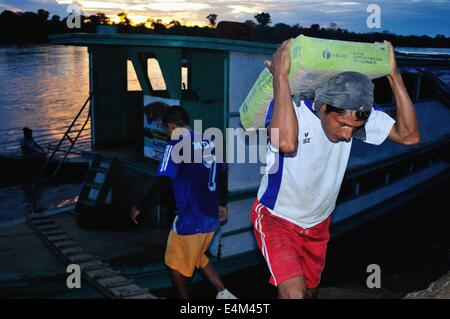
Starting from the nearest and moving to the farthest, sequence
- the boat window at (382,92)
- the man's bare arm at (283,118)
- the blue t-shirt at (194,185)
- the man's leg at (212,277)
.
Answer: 1. the man's bare arm at (283,118)
2. the blue t-shirt at (194,185)
3. the man's leg at (212,277)
4. the boat window at (382,92)

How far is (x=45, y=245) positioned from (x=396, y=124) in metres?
5.60

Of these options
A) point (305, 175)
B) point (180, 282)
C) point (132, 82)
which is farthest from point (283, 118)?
point (132, 82)

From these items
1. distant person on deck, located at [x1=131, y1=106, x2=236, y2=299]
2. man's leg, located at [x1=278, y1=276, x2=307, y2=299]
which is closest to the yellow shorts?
distant person on deck, located at [x1=131, y1=106, x2=236, y2=299]

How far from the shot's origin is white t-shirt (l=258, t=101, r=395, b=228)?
10.2ft

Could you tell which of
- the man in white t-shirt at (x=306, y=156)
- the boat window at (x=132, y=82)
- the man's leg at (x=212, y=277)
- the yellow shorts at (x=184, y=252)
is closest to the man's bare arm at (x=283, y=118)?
the man in white t-shirt at (x=306, y=156)

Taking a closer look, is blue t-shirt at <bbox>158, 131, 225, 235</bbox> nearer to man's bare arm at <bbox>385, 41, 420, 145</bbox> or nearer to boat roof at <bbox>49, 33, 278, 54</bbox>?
boat roof at <bbox>49, 33, 278, 54</bbox>

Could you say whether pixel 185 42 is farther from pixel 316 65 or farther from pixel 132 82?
pixel 132 82

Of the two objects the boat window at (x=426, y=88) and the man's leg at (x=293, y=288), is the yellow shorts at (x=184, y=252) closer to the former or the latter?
the man's leg at (x=293, y=288)

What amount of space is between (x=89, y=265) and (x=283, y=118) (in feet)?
14.6

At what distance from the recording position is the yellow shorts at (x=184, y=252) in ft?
16.8

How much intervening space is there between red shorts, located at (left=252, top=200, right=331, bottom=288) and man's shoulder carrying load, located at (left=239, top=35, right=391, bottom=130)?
738mm

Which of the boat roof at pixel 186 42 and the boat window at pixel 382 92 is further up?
the boat roof at pixel 186 42

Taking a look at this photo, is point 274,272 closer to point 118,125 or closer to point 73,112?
point 118,125

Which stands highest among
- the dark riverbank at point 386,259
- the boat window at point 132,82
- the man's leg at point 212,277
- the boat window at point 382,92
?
the boat window at point 382,92
